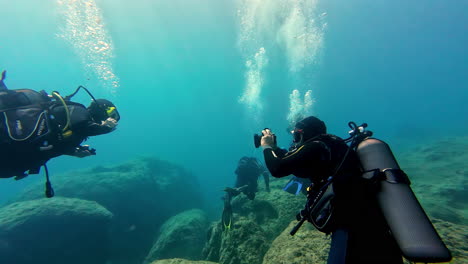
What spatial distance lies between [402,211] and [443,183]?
13982 mm

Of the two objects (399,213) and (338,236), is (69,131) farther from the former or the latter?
(399,213)

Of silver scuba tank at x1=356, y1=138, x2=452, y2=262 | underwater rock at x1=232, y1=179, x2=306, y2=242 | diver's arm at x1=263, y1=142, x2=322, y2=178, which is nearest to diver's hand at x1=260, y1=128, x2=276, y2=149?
diver's arm at x1=263, y1=142, x2=322, y2=178

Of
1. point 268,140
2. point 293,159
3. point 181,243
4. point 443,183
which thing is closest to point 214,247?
point 181,243

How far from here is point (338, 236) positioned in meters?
2.26

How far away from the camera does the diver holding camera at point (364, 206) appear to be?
73.5 inches

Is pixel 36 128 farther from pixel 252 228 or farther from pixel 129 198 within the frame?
pixel 129 198

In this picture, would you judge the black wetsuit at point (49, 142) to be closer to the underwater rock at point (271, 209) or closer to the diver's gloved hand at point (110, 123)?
the diver's gloved hand at point (110, 123)

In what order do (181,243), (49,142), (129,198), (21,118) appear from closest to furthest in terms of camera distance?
(21,118)
(49,142)
(181,243)
(129,198)

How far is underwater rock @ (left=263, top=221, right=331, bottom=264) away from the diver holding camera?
75.9 inches

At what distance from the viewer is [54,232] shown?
945cm

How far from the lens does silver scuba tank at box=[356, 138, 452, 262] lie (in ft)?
5.68

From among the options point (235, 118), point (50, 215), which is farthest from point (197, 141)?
point (50, 215)

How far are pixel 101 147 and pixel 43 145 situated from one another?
150 m

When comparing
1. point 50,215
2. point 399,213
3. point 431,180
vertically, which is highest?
point 431,180
